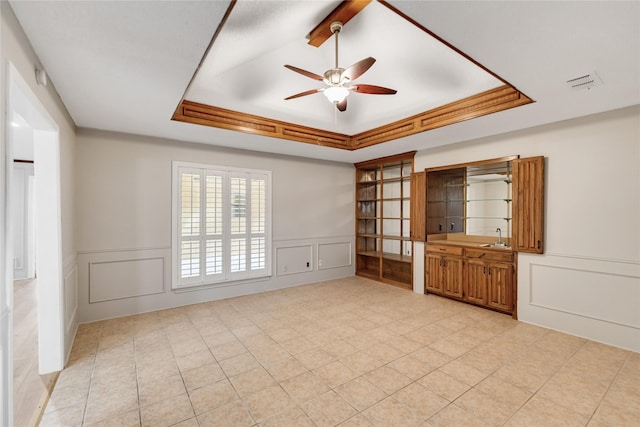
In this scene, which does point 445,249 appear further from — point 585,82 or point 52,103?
point 52,103

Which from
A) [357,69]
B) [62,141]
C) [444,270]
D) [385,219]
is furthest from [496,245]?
[62,141]

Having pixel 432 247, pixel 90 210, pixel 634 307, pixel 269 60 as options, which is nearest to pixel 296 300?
pixel 432 247

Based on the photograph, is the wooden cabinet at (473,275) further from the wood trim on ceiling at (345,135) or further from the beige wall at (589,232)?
the wood trim on ceiling at (345,135)

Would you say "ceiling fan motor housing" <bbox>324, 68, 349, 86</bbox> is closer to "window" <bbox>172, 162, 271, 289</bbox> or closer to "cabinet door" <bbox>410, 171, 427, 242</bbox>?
"window" <bbox>172, 162, 271, 289</bbox>

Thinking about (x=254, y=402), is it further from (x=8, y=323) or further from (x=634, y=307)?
(x=634, y=307)

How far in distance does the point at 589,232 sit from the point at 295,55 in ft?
12.4

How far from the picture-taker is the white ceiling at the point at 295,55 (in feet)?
5.22

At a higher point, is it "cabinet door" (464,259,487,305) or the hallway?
"cabinet door" (464,259,487,305)

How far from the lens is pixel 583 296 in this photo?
3344 mm

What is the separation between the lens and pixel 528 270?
12.4ft

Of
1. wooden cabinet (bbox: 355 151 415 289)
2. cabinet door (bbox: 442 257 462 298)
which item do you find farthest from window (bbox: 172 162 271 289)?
cabinet door (bbox: 442 257 462 298)

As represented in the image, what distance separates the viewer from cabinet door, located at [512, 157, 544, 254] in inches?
143

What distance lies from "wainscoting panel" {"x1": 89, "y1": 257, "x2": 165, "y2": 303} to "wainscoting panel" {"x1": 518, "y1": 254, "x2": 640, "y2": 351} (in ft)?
16.3

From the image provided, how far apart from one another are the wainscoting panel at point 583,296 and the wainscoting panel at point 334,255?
315 cm
